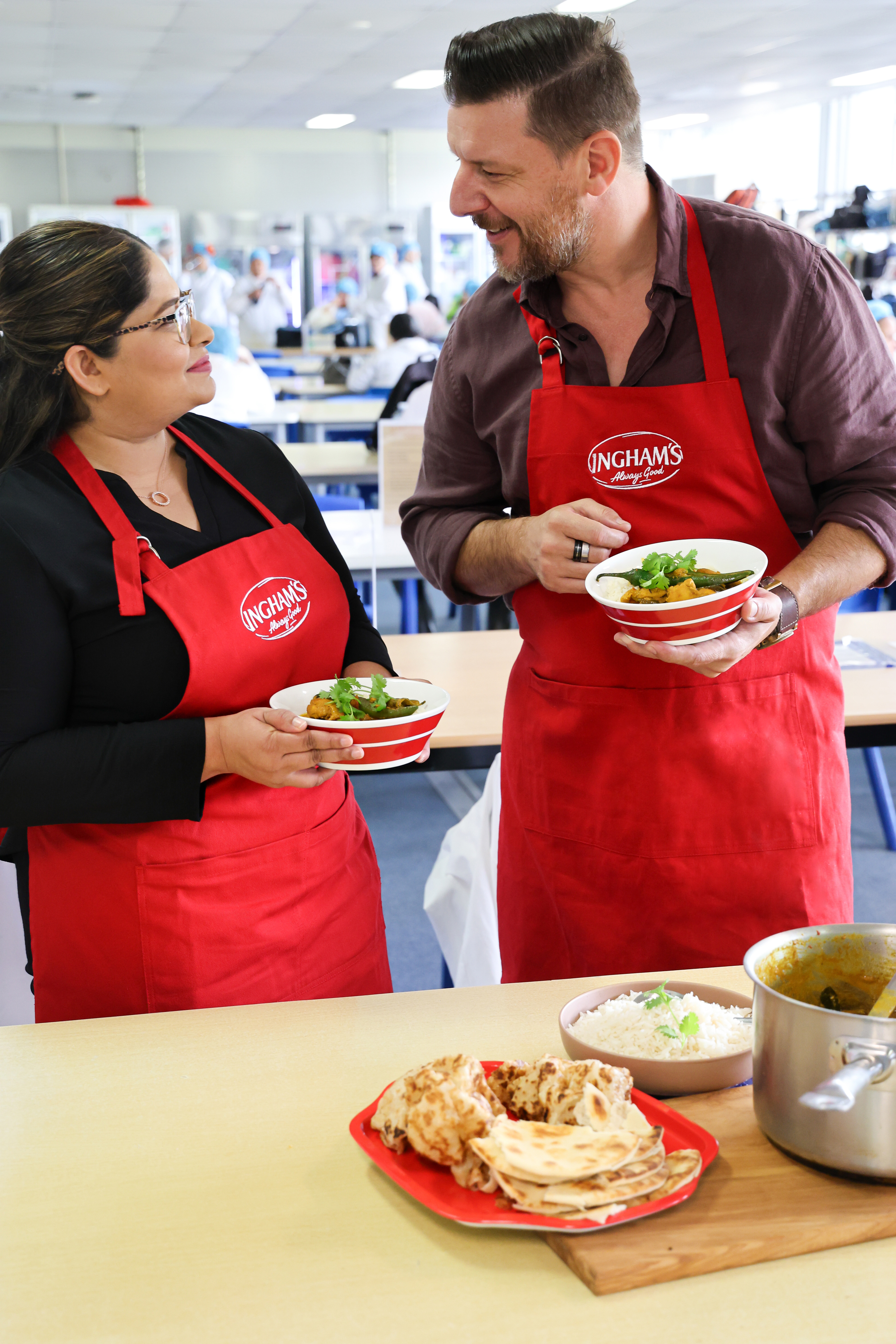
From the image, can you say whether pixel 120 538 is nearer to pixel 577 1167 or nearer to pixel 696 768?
pixel 696 768

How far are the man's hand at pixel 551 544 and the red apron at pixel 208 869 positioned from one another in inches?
10.5

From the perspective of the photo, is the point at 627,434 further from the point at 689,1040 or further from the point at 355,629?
the point at 689,1040

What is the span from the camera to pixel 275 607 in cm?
156

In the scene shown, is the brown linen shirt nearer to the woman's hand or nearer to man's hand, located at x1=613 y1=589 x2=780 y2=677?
man's hand, located at x1=613 y1=589 x2=780 y2=677

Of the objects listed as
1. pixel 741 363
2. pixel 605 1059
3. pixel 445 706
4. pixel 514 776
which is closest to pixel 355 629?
pixel 514 776

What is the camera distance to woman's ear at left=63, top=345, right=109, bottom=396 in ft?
4.95

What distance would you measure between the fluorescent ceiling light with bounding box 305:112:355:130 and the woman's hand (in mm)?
14543

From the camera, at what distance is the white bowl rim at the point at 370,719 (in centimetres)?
131

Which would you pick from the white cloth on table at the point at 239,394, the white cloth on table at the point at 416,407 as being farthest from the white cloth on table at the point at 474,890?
the white cloth on table at the point at 416,407

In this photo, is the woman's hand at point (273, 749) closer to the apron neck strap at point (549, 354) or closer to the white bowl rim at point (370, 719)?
the white bowl rim at point (370, 719)

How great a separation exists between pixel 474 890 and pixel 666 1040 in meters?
1.34

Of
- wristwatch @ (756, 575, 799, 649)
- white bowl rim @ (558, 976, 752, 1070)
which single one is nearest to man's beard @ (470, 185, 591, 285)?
wristwatch @ (756, 575, 799, 649)

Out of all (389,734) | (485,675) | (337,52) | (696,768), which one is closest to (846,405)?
(696,768)

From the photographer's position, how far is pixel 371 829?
4.25 metres
